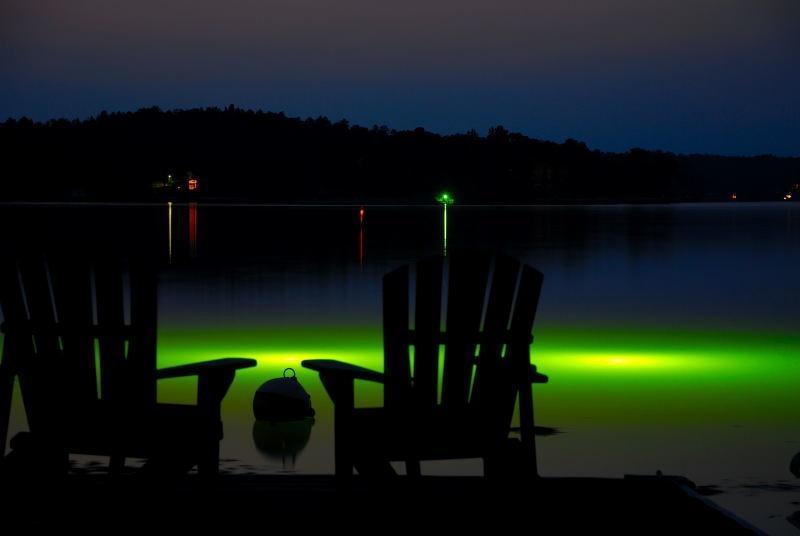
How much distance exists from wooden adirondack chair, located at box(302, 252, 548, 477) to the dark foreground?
15 cm

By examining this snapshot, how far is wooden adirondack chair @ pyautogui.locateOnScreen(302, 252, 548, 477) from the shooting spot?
5.26 meters

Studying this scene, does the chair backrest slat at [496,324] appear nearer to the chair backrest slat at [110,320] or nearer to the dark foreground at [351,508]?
the dark foreground at [351,508]

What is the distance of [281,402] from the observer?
948 cm

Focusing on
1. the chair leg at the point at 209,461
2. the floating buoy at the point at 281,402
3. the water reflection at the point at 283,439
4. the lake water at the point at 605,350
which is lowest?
the lake water at the point at 605,350

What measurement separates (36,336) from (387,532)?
164cm

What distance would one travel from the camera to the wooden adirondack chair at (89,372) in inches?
209

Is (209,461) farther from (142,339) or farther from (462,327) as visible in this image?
(462,327)

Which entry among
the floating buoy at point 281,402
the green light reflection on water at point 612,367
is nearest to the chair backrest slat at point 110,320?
the floating buoy at point 281,402

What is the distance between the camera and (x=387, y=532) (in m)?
5.20

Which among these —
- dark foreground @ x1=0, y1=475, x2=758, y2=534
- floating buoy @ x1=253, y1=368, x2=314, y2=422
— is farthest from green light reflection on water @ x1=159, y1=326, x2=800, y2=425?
dark foreground @ x1=0, y1=475, x2=758, y2=534

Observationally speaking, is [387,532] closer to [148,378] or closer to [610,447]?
[148,378]

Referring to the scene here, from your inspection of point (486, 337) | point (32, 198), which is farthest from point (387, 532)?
point (32, 198)

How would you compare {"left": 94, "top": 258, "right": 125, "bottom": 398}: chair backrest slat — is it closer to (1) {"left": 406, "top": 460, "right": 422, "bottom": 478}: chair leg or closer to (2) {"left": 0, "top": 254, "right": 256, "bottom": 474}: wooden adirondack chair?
Answer: (2) {"left": 0, "top": 254, "right": 256, "bottom": 474}: wooden adirondack chair

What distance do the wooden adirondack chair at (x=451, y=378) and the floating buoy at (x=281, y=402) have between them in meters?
3.89
